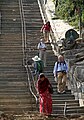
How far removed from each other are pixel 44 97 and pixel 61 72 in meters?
2.36

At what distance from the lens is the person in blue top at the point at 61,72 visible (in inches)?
701

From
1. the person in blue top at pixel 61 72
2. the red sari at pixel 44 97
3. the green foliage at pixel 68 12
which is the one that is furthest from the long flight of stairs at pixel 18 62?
the green foliage at pixel 68 12

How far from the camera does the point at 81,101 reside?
56.6 feet

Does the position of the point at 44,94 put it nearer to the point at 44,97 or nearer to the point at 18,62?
the point at 44,97

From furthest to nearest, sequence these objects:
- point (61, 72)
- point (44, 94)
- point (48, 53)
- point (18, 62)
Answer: point (48, 53), point (18, 62), point (61, 72), point (44, 94)

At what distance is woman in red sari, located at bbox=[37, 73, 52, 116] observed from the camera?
15.6 m

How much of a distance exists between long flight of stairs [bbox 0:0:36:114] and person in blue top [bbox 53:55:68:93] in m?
1.21

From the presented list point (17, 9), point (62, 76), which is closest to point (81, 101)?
point (62, 76)

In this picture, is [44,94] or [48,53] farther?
[48,53]

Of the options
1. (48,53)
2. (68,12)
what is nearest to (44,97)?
(48,53)

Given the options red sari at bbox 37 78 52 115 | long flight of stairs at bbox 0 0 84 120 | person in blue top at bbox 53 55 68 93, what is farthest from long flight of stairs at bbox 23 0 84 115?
red sari at bbox 37 78 52 115

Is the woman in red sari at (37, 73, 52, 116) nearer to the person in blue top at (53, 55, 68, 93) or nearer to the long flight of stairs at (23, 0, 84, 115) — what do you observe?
the long flight of stairs at (23, 0, 84, 115)

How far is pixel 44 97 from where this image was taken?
15.7 metres

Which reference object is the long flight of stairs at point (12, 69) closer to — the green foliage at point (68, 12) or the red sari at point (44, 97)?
the red sari at point (44, 97)
